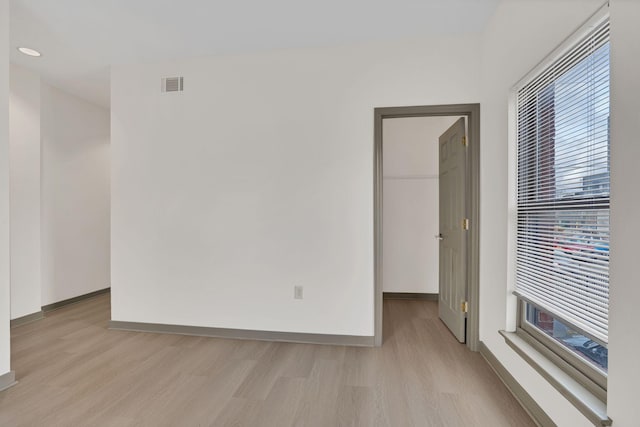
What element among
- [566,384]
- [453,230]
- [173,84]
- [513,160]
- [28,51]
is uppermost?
[28,51]

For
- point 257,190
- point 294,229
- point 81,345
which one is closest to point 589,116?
point 294,229

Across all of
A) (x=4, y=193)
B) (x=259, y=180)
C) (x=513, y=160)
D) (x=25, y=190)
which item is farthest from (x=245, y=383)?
(x=25, y=190)

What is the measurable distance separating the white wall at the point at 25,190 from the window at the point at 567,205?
187 inches

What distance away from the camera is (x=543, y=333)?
1.84 metres

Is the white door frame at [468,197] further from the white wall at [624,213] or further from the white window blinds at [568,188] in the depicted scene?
the white wall at [624,213]

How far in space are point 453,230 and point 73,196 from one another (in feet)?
15.4

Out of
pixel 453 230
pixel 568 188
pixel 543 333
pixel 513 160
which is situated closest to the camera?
pixel 568 188

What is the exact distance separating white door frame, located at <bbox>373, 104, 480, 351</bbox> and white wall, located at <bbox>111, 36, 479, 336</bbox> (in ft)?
0.23

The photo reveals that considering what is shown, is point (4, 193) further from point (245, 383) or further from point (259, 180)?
point (245, 383)

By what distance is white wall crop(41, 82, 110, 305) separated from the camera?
149 inches

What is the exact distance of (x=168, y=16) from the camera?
2.48 metres

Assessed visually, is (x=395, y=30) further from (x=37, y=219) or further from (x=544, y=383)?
(x=37, y=219)

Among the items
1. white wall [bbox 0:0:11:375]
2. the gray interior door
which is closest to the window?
the gray interior door

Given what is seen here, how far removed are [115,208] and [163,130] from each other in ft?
3.17
